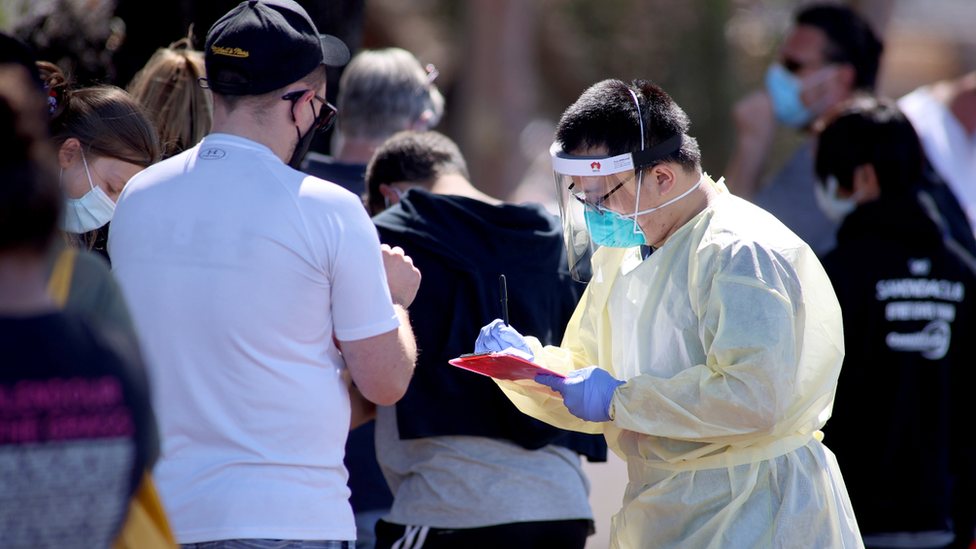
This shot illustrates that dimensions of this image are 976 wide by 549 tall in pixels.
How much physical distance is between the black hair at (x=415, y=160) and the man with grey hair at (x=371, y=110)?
0.49 metres

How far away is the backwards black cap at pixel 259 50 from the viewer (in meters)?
1.82

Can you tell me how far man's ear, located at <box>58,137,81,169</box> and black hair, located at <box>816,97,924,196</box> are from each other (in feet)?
8.30

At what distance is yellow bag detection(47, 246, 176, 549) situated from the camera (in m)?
1.20

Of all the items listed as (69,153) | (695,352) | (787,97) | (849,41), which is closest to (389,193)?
(69,153)

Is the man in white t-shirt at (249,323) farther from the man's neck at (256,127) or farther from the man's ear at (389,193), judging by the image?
the man's ear at (389,193)

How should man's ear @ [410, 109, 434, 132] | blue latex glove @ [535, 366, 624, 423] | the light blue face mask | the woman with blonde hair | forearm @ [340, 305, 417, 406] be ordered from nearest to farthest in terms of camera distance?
A: forearm @ [340, 305, 417, 406] → blue latex glove @ [535, 366, 624, 423] → the light blue face mask → the woman with blonde hair → man's ear @ [410, 109, 434, 132]

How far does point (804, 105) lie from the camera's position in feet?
14.8

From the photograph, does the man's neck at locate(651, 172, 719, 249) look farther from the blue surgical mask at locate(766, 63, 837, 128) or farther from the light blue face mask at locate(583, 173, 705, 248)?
the blue surgical mask at locate(766, 63, 837, 128)

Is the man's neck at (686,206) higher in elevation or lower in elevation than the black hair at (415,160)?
higher

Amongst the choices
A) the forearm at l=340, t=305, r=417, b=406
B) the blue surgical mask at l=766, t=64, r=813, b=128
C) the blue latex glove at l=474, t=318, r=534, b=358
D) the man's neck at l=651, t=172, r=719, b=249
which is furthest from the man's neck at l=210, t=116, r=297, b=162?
the blue surgical mask at l=766, t=64, r=813, b=128

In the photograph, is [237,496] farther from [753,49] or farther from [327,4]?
[753,49]

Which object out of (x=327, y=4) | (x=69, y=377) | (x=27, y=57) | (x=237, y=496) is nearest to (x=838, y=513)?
(x=237, y=496)

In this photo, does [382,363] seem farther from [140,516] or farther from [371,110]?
[371,110]

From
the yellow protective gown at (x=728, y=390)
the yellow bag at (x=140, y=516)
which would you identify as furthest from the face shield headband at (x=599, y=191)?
the yellow bag at (x=140, y=516)
